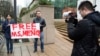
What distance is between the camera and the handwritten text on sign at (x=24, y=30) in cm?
1291

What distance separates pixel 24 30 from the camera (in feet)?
43.3

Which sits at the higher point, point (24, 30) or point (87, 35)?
point (87, 35)

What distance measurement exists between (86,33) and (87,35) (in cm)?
4

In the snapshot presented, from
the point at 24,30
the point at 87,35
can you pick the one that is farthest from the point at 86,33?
the point at 24,30

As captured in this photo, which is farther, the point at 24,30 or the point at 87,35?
the point at 24,30

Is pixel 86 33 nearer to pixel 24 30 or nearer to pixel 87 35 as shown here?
pixel 87 35

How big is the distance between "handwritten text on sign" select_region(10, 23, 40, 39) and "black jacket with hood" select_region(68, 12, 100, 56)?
814cm

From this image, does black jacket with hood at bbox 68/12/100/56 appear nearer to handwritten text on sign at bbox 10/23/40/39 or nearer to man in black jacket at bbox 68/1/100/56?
man in black jacket at bbox 68/1/100/56

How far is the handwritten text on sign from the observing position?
42.4 ft

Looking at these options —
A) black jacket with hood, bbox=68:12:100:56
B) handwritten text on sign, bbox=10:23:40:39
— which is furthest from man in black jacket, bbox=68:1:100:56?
handwritten text on sign, bbox=10:23:40:39

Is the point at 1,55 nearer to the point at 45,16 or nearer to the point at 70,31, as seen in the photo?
the point at 45,16

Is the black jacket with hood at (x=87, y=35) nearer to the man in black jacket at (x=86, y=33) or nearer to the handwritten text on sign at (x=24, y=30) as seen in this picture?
the man in black jacket at (x=86, y=33)

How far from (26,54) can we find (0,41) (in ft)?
4.05

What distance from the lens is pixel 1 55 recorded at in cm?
1240
